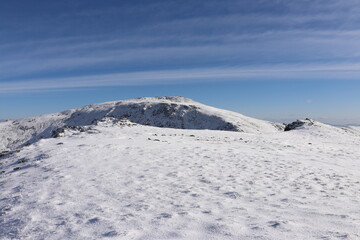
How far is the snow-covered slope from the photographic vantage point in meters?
90.3

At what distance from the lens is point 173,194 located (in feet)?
33.1

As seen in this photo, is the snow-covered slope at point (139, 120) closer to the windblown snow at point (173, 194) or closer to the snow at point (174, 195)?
the windblown snow at point (173, 194)

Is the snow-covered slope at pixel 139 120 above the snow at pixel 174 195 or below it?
above

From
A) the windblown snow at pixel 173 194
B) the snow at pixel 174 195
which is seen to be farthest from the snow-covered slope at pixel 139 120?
the snow at pixel 174 195

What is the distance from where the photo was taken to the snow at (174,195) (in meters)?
7.00

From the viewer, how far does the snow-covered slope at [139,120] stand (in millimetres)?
90256

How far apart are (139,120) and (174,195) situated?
92.7 meters

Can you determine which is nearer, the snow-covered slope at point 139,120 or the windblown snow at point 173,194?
the windblown snow at point 173,194

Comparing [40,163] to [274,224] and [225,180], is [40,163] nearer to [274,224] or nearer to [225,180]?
[225,180]

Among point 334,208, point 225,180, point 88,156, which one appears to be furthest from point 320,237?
point 88,156

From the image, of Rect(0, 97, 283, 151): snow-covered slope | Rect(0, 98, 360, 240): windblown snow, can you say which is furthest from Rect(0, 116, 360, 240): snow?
Rect(0, 97, 283, 151): snow-covered slope

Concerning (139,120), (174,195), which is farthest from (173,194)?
(139,120)

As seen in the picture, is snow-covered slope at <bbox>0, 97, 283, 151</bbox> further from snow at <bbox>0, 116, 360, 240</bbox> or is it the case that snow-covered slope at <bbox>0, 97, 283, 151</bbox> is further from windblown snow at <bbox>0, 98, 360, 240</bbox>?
snow at <bbox>0, 116, 360, 240</bbox>

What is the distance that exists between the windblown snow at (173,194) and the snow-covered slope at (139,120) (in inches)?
2667
